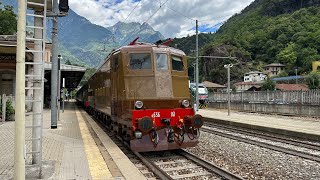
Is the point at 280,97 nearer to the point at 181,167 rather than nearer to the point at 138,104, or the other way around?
the point at 138,104

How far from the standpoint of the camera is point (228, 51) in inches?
4129

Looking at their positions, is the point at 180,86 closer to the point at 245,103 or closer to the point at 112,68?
the point at 112,68

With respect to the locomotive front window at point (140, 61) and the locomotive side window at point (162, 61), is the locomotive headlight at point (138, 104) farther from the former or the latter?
the locomotive side window at point (162, 61)

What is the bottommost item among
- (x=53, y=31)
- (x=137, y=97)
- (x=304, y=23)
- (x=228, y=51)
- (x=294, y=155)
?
(x=294, y=155)

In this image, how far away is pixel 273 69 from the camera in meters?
114

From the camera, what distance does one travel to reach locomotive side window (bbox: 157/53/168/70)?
31.1 ft

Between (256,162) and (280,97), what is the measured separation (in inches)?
818

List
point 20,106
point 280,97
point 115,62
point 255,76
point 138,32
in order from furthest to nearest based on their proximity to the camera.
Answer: point 255,76
point 280,97
point 138,32
point 115,62
point 20,106

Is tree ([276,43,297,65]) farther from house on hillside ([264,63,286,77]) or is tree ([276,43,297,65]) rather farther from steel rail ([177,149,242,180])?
steel rail ([177,149,242,180])

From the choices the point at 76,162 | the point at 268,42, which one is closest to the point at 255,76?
the point at 268,42

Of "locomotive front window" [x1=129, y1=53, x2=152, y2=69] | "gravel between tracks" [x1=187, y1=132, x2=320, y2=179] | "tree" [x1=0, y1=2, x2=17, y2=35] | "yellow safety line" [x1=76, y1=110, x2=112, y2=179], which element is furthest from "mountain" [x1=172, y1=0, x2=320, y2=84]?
"yellow safety line" [x1=76, y1=110, x2=112, y2=179]

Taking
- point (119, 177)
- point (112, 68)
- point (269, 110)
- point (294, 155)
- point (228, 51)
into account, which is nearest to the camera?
point (119, 177)

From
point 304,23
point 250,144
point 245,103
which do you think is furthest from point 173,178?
point 304,23

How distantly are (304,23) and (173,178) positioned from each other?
11026cm
